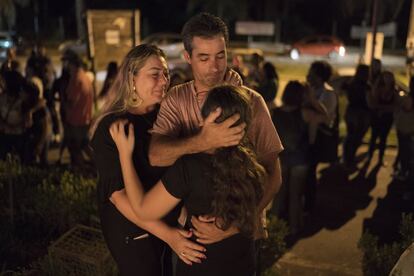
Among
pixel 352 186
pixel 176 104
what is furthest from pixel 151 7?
pixel 176 104

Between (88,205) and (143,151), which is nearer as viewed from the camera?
(143,151)

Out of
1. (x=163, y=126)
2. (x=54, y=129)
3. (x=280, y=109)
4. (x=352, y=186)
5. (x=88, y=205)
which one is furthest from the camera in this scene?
(x=54, y=129)

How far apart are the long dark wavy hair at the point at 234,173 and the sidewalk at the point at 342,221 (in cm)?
252

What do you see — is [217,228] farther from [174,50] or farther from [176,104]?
[174,50]

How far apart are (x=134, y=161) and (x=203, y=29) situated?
790 millimetres

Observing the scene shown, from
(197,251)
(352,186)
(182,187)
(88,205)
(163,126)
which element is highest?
A: (163,126)

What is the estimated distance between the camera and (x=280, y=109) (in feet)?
17.4

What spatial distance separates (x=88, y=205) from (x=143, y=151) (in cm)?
240

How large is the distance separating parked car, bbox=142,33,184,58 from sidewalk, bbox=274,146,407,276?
15.5 metres

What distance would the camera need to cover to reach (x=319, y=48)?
2414cm

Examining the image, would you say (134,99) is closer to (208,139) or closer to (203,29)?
(203,29)

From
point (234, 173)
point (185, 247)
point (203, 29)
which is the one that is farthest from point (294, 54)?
point (234, 173)

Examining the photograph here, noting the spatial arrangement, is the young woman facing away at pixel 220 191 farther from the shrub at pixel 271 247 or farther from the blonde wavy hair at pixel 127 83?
the shrub at pixel 271 247

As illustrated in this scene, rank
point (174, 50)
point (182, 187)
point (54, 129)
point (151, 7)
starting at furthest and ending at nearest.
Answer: point (151, 7)
point (174, 50)
point (54, 129)
point (182, 187)
